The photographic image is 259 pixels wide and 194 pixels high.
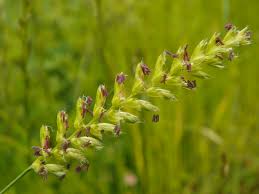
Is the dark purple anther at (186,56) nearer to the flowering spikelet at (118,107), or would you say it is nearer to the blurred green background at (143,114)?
the flowering spikelet at (118,107)

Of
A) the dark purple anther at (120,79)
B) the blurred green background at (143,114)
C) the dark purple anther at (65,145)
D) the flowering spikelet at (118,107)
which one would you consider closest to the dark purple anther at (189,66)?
the flowering spikelet at (118,107)

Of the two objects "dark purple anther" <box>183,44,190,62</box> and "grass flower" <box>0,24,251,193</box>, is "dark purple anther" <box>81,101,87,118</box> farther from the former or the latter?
"dark purple anther" <box>183,44,190,62</box>

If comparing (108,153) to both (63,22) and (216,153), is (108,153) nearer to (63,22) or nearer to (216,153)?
(216,153)

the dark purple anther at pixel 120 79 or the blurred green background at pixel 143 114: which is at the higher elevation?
the blurred green background at pixel 143 114

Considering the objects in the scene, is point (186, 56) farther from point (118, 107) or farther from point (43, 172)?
point (43, 172)

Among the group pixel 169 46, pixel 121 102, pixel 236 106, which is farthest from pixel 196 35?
pixel 121 102

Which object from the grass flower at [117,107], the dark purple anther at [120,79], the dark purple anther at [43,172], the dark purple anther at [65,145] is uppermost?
the dark purple anther at [120,79]
